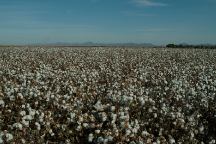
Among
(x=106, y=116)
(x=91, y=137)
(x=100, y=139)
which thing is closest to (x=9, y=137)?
(x=91, y=137)

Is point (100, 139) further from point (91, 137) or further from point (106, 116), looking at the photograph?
point (106, 116)

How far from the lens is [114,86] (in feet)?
57.4

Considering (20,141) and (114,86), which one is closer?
(20,141)

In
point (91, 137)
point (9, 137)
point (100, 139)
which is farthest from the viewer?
point (91, 137)

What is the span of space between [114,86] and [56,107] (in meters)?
4.42

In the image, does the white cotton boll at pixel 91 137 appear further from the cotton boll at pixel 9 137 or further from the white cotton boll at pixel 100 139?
the cotton boll at pixel 9 137

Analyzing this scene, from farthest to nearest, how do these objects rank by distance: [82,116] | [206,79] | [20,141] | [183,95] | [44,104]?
[206,79] < [183,95] < [44,104] < [82,116] < [20,141]

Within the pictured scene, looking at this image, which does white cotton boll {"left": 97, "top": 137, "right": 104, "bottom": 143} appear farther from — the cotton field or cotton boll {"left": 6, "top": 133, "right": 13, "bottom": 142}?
cotton boll {"left": 6, "top": 133, "right": 13, "bottom": 142}

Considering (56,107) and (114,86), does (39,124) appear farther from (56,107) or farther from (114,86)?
(114,86)

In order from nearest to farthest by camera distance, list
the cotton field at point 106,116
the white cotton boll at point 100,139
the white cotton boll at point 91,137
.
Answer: the white cotton boll at point 100,139
the white cotton boll at point 91,137
the cotton field at point 106,116

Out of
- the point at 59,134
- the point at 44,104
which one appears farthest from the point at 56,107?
the point at 59,134

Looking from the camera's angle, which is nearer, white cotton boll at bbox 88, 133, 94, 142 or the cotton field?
white cotton boll at bbox 88, 133, 94, 142

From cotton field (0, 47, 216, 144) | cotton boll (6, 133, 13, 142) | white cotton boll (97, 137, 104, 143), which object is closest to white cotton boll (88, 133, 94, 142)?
cotton field (0, 47, 216, 144)

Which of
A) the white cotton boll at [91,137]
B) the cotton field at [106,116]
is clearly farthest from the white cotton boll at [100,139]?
the white cotton boll at [91,137]
